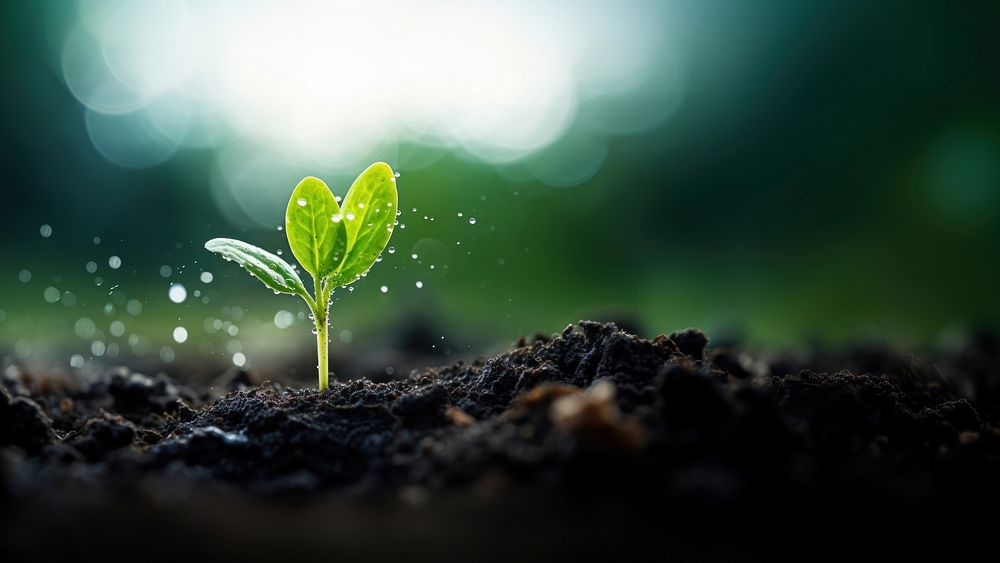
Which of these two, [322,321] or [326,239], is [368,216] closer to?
[326,239]

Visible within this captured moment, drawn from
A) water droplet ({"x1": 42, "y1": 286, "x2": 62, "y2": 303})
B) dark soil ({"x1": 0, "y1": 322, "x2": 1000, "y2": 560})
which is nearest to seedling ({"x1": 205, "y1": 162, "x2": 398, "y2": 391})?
dark soil ({"x1": 0, "y1": 322, "x2": 1000, "y2": 560})

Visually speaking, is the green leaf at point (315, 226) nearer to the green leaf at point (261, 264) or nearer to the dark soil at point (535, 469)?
the green leaf at point (261, 264)

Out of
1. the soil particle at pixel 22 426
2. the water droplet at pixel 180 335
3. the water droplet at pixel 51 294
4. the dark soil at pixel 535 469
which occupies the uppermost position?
the water droplet at pixel 51 294

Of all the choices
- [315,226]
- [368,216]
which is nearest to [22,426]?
[315,226]

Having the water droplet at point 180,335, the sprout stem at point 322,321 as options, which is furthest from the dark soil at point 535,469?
the water droplet at point 180,335

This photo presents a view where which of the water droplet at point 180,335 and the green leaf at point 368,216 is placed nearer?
the green leaf at point 368,216

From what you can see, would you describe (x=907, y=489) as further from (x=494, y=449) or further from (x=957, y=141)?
(x=957, y=141)

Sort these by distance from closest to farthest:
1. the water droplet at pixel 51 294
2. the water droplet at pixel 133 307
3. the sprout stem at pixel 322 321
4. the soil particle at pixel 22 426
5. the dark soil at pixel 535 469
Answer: the dark soil at pixel 535 469
the soil particle at pixel 22 426
the sprout stem at pixel 322 321
the water droplet at pixel 133 307
the water droplet at pixel 51 294
